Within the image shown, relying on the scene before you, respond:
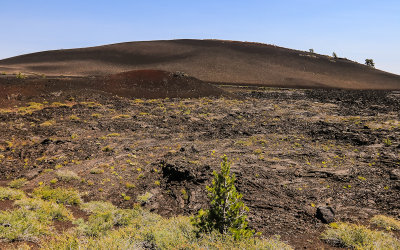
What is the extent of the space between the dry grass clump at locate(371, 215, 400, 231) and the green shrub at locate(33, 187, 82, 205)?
38.2ft

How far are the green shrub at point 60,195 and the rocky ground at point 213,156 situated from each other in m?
0.77

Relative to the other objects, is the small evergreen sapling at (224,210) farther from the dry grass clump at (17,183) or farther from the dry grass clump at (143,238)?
the dry grass clump at (17,183)

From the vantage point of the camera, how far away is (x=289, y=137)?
19.7 meters

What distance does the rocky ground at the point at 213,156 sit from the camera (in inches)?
418

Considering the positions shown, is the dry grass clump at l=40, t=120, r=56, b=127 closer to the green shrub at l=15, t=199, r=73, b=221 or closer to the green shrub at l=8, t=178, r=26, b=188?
the green shrub at l=8, t=178, r=26, b=188

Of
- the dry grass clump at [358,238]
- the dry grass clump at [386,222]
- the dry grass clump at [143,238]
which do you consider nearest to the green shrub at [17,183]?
the dry grass clump at [143,238]

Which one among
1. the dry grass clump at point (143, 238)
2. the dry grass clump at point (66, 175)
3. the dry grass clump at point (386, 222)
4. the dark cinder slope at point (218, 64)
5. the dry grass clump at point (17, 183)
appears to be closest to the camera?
the dry grass clump at point (143, 238)

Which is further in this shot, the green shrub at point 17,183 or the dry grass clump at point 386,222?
the green shrub at point 17,183

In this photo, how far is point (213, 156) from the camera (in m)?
15.6

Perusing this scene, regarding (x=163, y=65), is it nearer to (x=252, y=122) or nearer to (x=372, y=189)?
(x=252, y=122)

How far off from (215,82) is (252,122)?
127 feet

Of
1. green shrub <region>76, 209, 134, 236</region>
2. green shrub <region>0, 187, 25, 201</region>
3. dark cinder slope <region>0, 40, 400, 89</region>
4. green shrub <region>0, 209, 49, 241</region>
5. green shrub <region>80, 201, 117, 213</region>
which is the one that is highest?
dark cinder slope <region>0, 40, 400, 89</region>

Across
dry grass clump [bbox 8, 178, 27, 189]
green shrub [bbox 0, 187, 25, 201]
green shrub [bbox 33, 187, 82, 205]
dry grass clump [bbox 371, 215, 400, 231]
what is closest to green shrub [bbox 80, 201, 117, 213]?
green shrub [bbox 33, 187, 82, 205]

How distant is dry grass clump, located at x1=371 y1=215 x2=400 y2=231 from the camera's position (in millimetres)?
8659
